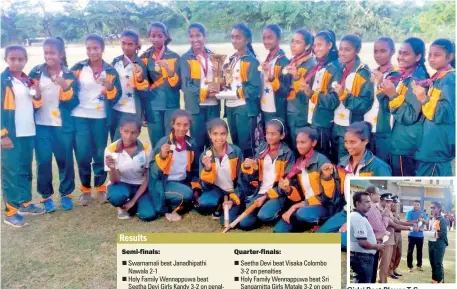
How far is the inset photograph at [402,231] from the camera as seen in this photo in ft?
9.34

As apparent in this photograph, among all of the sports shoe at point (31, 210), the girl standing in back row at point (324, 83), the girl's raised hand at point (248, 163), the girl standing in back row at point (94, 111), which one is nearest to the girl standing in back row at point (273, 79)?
the girl standing in back row at point (324, 83)

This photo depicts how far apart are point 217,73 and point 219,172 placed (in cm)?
57

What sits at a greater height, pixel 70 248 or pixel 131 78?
pixel 131 78

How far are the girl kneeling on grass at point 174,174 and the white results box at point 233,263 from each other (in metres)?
0.24

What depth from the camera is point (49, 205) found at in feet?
10.3

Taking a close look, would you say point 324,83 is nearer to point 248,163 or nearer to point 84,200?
point 248,163

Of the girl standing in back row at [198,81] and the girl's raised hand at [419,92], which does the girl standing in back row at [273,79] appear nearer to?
the girl standing in back row at [198,81]

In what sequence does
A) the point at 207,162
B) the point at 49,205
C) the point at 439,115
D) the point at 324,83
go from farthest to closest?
the point at 49,205 < the point at 207,162 < the point at 324,83 < the point at 439,115

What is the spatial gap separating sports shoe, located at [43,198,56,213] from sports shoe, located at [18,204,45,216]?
26mm

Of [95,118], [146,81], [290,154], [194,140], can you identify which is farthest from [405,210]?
[95,118]

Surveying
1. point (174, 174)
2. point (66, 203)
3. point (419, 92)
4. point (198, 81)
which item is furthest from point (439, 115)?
point (66, 203)

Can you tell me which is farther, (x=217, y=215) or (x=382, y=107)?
(x=217, y=215)

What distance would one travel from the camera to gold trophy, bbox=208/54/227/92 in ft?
9.62

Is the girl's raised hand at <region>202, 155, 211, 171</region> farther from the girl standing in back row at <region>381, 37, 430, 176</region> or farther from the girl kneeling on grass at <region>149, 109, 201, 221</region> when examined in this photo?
the girl standing in back row at <region>381, 37, 430, 176</region>
